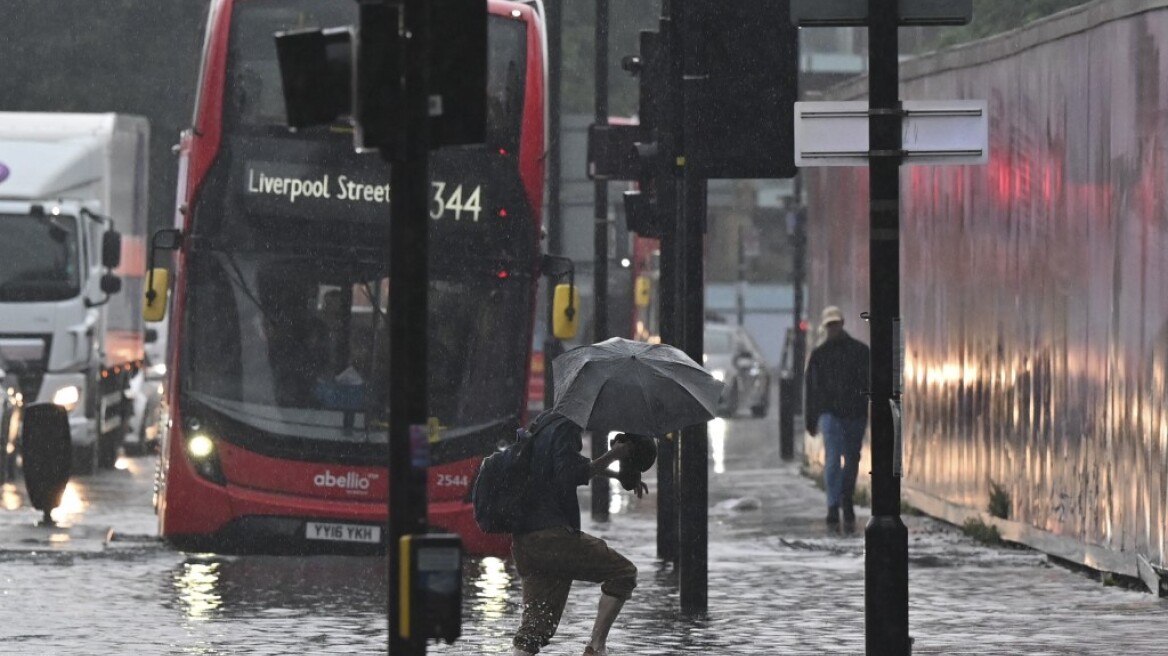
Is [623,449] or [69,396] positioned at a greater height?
[623,449]

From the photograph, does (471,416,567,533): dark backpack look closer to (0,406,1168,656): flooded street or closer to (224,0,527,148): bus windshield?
(0,406,1168,656): flooded street

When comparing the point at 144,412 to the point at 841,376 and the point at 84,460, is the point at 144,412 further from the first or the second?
the point at 841,376

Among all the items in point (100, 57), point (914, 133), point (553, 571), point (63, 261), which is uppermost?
point (100, 57)

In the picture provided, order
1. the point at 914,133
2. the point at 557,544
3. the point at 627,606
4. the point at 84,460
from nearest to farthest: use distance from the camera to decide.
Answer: the point at 914,133
the point at 557,544
the point at 627,606
the point at 84,460

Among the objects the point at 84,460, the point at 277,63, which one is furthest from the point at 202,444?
the point at 84,460

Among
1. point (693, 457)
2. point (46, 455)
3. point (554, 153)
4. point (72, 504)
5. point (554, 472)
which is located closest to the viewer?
point (554, 472)

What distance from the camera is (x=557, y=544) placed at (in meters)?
11.9

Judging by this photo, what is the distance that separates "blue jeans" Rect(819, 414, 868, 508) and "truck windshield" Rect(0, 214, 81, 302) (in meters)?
10.0

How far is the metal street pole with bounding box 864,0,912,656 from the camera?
10852mm

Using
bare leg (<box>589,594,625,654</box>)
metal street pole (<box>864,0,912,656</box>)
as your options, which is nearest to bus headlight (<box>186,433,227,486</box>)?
bare leg (<box>589,594,625,654</box>)

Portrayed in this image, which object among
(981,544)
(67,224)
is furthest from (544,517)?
(67,224)

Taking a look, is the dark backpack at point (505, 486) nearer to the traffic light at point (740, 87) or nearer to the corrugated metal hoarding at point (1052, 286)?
the traffic light at point (740, 87)

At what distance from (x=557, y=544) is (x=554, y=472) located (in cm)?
38

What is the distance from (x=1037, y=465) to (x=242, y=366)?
5.52 meters
